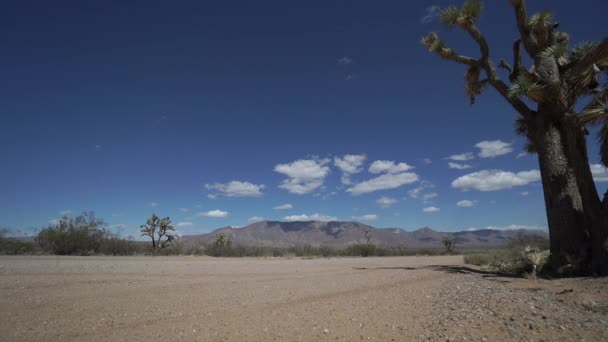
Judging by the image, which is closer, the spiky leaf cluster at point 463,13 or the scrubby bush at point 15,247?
the spiky leaf cluster at point 463,13

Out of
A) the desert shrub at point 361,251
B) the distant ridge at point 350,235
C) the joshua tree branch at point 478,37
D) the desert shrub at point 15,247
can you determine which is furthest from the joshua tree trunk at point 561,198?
the distant ridge at point 350,235

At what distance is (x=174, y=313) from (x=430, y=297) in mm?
4644

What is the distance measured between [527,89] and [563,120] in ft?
4.28

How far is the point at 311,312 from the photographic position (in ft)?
17.8

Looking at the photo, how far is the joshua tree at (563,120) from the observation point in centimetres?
Result: 802

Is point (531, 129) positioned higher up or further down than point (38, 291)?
higher up

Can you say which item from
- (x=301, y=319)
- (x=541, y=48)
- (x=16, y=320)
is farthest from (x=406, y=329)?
(x=541, y=48)

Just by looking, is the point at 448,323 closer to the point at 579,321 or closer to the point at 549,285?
the point at 579,321

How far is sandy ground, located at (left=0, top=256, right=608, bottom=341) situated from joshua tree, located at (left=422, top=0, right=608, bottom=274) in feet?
5.83

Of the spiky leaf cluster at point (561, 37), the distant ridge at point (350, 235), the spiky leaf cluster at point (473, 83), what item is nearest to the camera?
the spiky leaf cluster at point (561, 37)

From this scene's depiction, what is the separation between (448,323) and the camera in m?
4.54

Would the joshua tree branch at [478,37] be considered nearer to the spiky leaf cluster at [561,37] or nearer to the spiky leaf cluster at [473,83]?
the spiky leaf cluster at [473,83]

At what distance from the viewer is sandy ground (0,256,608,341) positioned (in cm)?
422

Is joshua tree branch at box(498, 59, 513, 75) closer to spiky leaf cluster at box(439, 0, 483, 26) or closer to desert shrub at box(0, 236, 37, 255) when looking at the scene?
spiky leaf cluster at box(439, 0, 483, 26)
